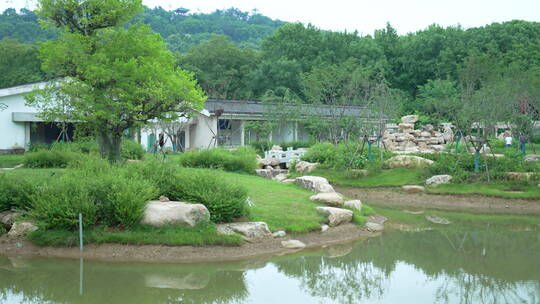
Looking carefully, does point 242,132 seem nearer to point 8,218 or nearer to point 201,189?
point 201,189

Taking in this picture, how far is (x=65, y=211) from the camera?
10766mm

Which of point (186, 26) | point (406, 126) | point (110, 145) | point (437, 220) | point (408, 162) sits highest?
point (186, 26)

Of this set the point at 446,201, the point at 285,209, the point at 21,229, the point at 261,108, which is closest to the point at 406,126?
the point at 261,108

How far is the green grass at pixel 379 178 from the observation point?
66.0 feet

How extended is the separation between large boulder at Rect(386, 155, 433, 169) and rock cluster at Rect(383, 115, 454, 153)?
9062 mm

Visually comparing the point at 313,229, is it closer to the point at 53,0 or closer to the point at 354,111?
the point at 53,0

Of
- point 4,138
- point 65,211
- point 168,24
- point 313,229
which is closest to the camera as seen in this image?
point 65,211

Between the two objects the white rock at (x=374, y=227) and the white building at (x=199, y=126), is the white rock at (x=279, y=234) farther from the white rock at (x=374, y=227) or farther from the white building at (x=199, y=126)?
the white building at (x=199, y=126)

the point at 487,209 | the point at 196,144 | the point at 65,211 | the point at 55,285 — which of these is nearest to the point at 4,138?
the point at 196,144

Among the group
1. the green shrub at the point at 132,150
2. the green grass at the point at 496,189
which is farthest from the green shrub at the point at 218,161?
the green grass at the point at 496,189

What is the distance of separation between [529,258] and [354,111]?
19.0 meters

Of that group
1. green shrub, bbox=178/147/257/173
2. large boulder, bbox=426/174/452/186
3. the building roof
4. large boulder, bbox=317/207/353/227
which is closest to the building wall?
green shrub, bbox=178/147/257/173

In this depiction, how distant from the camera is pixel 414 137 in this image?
33531 millimetres

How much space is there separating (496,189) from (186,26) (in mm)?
63415
